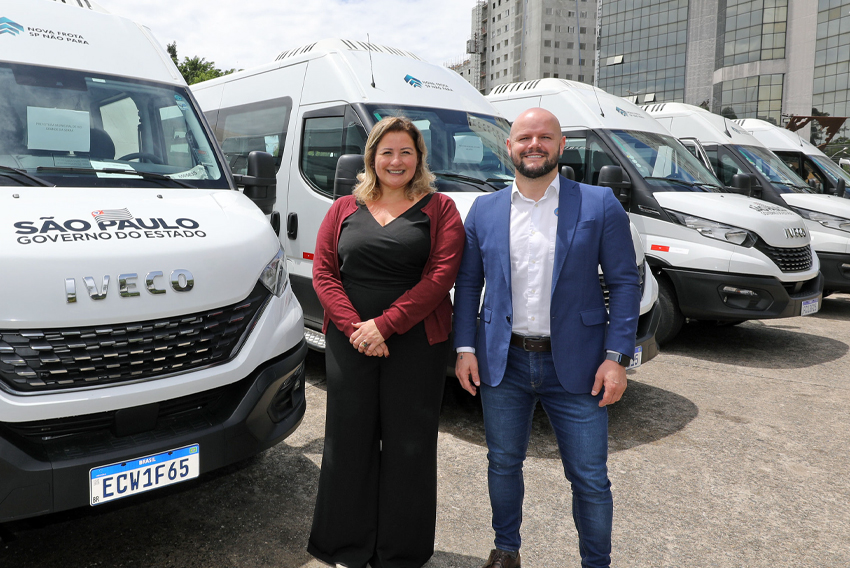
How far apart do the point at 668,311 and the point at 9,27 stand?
5579 mm

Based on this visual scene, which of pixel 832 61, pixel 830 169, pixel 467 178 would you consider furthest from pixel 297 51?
pixel 832 61

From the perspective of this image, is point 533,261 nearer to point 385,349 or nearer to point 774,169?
point 385,349

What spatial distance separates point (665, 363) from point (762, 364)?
3.00ft

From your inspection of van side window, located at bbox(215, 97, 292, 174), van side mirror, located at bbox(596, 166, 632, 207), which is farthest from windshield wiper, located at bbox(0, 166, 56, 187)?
van side mirror, located at bbox(596, 166, 632, 207)

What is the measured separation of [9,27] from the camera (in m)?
3.42

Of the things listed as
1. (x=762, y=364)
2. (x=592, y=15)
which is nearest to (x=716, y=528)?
(x=762, y=364)

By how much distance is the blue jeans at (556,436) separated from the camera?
2.54 meters

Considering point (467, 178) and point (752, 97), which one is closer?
point (467, 178)

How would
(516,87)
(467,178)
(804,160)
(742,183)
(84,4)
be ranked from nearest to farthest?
(84,4) < (467,178) < (742,183) < (516,87) < (804,160)

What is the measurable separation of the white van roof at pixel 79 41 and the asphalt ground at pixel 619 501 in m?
2.22

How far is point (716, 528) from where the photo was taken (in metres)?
3.30

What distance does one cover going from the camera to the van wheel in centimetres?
651

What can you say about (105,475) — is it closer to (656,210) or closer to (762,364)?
(656,210)

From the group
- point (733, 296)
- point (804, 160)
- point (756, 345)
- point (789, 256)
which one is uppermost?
point (804, 160)
